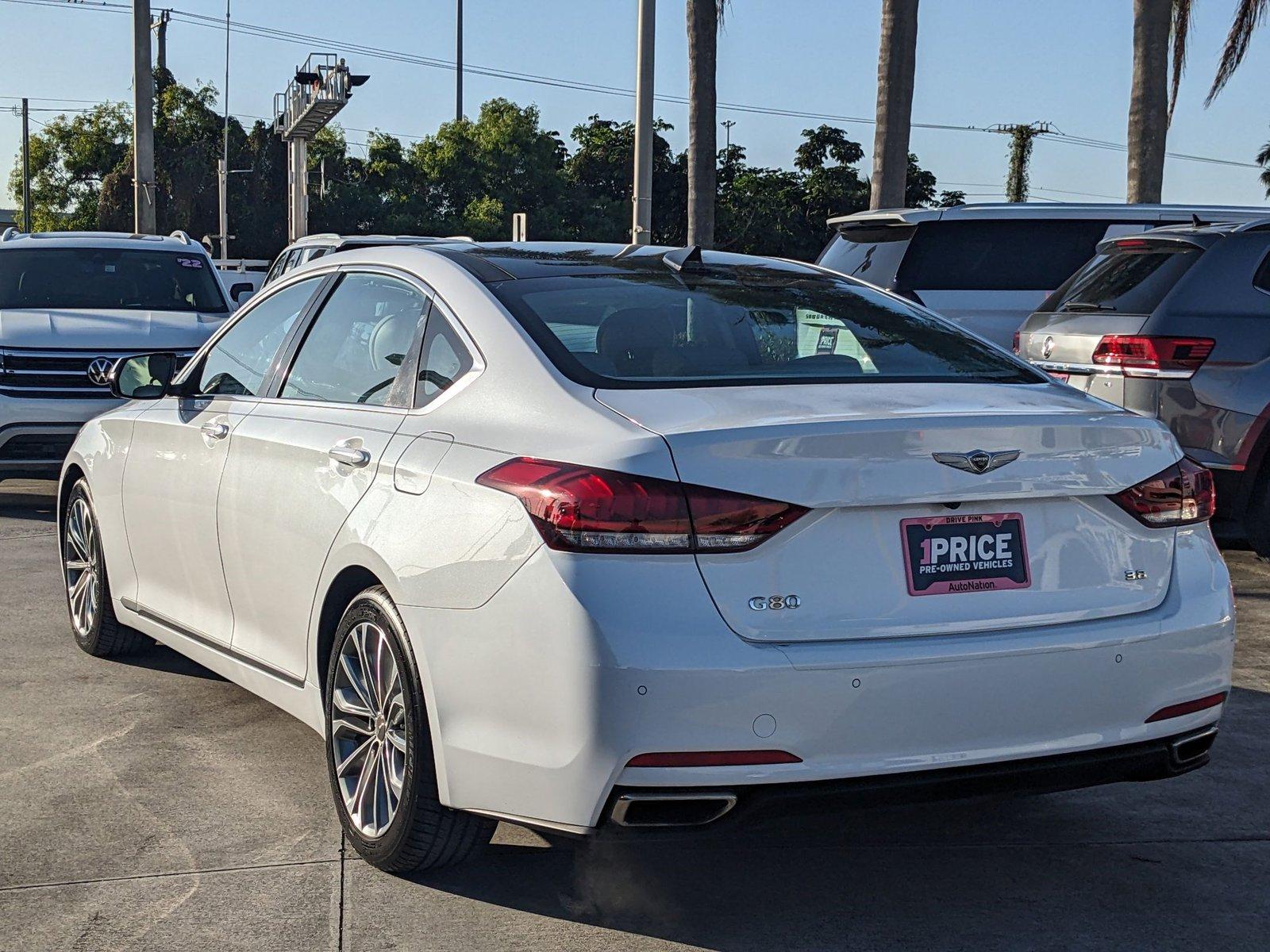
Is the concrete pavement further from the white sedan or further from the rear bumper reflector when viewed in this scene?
the rear bumper reflector

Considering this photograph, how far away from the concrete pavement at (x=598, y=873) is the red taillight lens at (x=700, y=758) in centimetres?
34

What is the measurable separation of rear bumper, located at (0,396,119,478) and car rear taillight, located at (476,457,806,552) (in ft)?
27.0

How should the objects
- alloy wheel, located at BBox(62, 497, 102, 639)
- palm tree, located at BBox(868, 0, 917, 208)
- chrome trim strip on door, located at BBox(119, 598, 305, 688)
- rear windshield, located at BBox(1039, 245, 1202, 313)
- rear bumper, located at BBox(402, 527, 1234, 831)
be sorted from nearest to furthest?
rear bumper, located at BBox(402, 527, 1234, 831) < chrome trim strip on door, located at BBox(119, 598, 305, 688) < alloy wheel, located at BBox(62, 497, 102, 639) < rear windshield, located at BBox(1039, 245, 1202, 313) < palm tree, located at BBox(868, 0, 917, 208)

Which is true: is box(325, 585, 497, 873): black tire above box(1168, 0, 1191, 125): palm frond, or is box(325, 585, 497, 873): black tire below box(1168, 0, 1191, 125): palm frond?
below

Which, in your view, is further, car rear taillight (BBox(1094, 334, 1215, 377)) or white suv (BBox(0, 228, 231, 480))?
white suv (BBox(0, 228, 231, 480))

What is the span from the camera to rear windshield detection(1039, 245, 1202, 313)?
8500 mm

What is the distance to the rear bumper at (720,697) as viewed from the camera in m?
3.45

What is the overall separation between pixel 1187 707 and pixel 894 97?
15142mm

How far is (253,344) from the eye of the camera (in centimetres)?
555

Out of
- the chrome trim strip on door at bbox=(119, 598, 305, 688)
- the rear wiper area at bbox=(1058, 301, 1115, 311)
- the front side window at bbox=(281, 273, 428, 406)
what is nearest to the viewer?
the front side window at bbox=(281, 273, 428, 406)

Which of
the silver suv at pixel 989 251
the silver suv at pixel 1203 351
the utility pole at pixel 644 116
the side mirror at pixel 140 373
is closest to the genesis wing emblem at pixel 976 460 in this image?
the side mirror at pixel 140 373

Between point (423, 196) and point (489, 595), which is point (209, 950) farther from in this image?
point (423, 196)

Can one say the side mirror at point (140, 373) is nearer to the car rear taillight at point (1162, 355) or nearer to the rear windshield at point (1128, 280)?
the car rear taillight at point (1162, 355)

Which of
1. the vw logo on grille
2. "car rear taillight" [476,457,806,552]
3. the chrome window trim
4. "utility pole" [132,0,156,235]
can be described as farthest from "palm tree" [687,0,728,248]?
"car rear taillight" [476,457,806,552]
